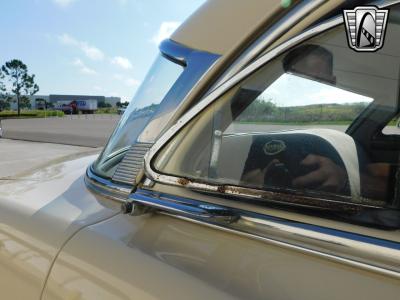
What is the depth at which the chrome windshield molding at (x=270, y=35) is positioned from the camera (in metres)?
1.07

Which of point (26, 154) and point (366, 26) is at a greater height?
point (366, 26)

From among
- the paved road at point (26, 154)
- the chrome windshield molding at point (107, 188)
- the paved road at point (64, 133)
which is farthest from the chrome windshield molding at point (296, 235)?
the paved road at point (64, 133)

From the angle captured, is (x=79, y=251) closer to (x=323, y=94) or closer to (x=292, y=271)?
(x=292, y=271)

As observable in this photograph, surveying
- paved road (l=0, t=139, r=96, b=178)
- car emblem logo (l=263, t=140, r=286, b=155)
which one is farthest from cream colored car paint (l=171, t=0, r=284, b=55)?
paved road (l=0, t=139, r=96, b=178)

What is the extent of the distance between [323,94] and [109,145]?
99cm

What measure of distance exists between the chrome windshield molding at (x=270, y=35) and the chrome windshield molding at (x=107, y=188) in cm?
53

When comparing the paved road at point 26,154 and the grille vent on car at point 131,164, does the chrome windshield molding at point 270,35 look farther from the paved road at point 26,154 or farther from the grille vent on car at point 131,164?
the paved road at point 26,154

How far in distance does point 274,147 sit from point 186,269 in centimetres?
46

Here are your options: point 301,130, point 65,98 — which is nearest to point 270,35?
point 301,130

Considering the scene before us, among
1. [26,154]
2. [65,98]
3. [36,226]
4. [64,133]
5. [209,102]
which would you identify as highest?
[65,98]

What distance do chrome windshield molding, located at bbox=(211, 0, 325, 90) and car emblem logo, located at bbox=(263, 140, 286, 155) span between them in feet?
0.81

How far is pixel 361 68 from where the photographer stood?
3.98ft

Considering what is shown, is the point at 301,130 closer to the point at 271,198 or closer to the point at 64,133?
the point at 271,198

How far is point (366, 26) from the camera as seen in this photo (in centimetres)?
99
